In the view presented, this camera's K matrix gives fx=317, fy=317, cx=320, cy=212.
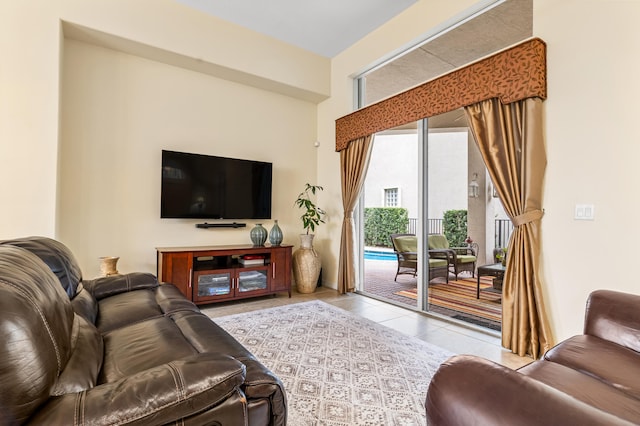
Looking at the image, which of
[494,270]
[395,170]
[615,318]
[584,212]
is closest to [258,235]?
[395,170]

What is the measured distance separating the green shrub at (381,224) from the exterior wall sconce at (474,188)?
1.03 metres

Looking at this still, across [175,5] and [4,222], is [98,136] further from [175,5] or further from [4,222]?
[175,5]

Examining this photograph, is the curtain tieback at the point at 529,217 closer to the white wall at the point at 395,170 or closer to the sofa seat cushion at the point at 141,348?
the white wall at the point at 395,170

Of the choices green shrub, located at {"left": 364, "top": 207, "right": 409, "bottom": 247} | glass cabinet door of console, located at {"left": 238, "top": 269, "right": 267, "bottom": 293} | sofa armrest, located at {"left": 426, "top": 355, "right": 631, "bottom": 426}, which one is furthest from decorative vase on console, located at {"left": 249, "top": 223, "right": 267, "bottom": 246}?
sofa armrest, located at {"left": 426, "top": 355, "right": 631, "bottom": 426}

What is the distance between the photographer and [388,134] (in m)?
4.17

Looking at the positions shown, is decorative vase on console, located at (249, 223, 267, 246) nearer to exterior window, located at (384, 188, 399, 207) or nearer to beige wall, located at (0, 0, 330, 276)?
beige wall, located at (0, 0, 330, 276)

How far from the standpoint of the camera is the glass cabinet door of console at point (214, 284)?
3.58m

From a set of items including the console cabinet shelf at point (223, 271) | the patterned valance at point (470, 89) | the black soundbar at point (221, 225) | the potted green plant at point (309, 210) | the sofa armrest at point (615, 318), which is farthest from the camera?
the potted green plant at point (309, 210)

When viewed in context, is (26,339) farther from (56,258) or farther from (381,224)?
(381,224)

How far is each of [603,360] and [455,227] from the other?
2.23 meters

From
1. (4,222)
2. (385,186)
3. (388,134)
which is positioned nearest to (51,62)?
(4,222)

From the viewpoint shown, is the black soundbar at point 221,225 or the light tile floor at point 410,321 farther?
the black soundbar at point 221,225

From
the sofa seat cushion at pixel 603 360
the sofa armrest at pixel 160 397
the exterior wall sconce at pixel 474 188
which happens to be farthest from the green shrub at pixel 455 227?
the sofa armrest at pixel 160 397

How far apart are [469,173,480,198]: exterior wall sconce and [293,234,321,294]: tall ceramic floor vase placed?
83.1 inches
